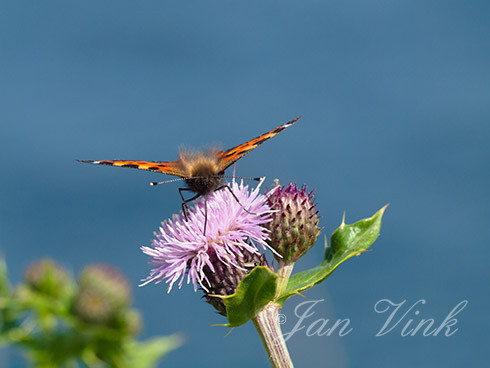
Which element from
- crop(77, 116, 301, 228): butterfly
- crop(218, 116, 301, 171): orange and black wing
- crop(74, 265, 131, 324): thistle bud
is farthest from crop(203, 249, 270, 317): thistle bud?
crop(74, 265, 131, 324): thistle bud

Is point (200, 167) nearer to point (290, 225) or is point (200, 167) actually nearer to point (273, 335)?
point (290, 225)

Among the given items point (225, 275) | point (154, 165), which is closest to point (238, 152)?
point (154, 165)

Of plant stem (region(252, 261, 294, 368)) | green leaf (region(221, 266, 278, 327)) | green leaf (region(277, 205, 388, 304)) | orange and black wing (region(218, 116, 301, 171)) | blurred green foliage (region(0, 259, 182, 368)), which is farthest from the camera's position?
orange and black wing (region(218, 116, 301, 171))

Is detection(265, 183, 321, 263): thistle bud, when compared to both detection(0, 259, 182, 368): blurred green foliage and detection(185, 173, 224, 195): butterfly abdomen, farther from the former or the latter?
detection(0, 259, 182, 368): blurred green foliage

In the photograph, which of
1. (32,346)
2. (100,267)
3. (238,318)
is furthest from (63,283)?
(238,318)

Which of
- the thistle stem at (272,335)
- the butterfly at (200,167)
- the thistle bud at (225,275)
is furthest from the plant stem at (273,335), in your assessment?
the butterfly at (200,167)

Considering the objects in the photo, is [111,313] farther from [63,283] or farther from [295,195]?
[295,195]

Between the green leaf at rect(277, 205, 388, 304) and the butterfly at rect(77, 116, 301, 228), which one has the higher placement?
the butterfly at rect(77, 116, 301, 228)
